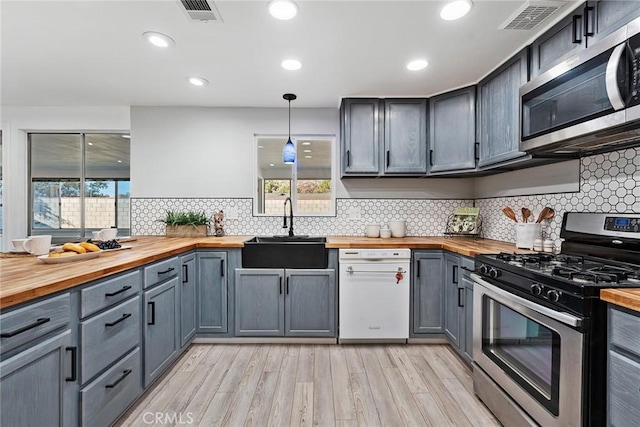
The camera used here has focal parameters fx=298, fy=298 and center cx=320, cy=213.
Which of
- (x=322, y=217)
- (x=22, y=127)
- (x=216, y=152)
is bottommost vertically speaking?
(x=322, y=217)

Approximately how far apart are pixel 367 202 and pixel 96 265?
2.51 m

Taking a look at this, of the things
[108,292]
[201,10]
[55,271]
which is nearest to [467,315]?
[108,292]

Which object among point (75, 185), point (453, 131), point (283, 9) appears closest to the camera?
point (283, 9)

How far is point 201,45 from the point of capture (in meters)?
2.10

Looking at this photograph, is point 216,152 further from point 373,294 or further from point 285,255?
point 373,294

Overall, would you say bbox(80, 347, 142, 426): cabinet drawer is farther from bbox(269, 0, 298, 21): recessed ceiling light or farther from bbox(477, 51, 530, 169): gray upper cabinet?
bbox(477, 51, 530, 169): gray upper cabinet

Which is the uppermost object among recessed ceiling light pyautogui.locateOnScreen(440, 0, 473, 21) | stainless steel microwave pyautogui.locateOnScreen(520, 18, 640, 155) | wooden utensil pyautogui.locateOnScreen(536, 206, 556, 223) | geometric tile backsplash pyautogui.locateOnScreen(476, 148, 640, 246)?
recessed ceiling light pyautogui.locateOnScreen(440, 0, 473, 21)

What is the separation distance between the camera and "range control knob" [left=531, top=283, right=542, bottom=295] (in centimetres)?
138

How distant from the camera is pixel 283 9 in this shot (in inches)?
66.9

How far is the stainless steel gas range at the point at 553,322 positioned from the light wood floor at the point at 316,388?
331mm

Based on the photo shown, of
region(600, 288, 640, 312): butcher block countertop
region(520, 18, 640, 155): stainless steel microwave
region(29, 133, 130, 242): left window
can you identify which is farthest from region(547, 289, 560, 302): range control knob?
region(29, 133, 130, 242): left window

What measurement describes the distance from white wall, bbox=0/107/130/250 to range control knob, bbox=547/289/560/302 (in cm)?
408

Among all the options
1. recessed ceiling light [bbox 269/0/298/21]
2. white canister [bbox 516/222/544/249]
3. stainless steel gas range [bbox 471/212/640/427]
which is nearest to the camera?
stainless steel gas range [bbox 471/212/640/427]

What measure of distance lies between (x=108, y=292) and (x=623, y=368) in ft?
7.42
